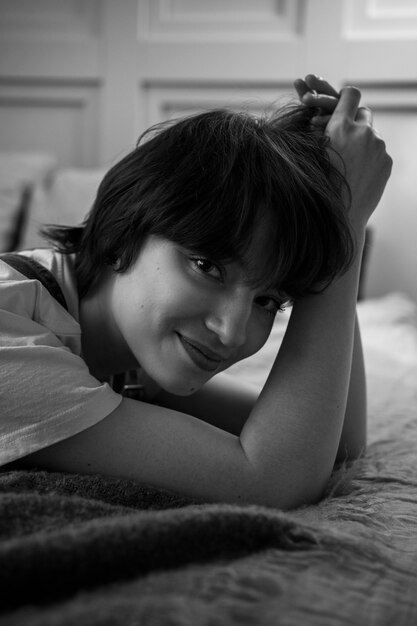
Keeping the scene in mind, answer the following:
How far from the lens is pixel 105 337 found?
2.76 feet

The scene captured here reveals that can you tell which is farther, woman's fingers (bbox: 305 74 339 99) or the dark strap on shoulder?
woman's fingers (bbox: 305 74 339 99)

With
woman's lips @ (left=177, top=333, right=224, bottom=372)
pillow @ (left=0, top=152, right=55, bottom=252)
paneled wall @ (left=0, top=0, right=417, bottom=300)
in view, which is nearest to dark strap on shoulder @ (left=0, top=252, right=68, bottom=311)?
woman's lips @ (left=177, top=333, right=224, bottom=372)

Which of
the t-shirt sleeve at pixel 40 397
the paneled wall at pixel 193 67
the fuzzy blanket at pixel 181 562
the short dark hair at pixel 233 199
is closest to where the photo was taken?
the fuzzy blanket at pixel 181 562

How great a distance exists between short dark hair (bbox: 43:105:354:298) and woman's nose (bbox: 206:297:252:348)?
41 millimetres

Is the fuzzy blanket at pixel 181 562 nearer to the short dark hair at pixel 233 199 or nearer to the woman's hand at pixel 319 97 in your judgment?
the short dark hair at pixel 233 199

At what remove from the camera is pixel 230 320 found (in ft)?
2.16

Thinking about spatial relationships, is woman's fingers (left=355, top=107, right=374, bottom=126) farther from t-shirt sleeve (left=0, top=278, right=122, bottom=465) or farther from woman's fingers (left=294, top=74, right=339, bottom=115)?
t-shirt sleeve (left=0, top=278, right=122, bottom=465)

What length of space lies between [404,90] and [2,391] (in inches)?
69.6

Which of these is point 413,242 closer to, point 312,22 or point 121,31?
point 312,22

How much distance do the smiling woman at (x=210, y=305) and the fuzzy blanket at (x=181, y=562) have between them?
0.15 feet

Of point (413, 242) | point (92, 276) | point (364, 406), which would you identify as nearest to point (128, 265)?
point (92, 276)

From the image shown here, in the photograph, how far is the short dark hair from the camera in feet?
2.25

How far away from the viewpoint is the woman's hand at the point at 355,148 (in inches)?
32.0

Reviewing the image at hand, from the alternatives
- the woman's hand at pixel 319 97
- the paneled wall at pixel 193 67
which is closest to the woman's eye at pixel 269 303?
the woman's hand at pixel 319 97
